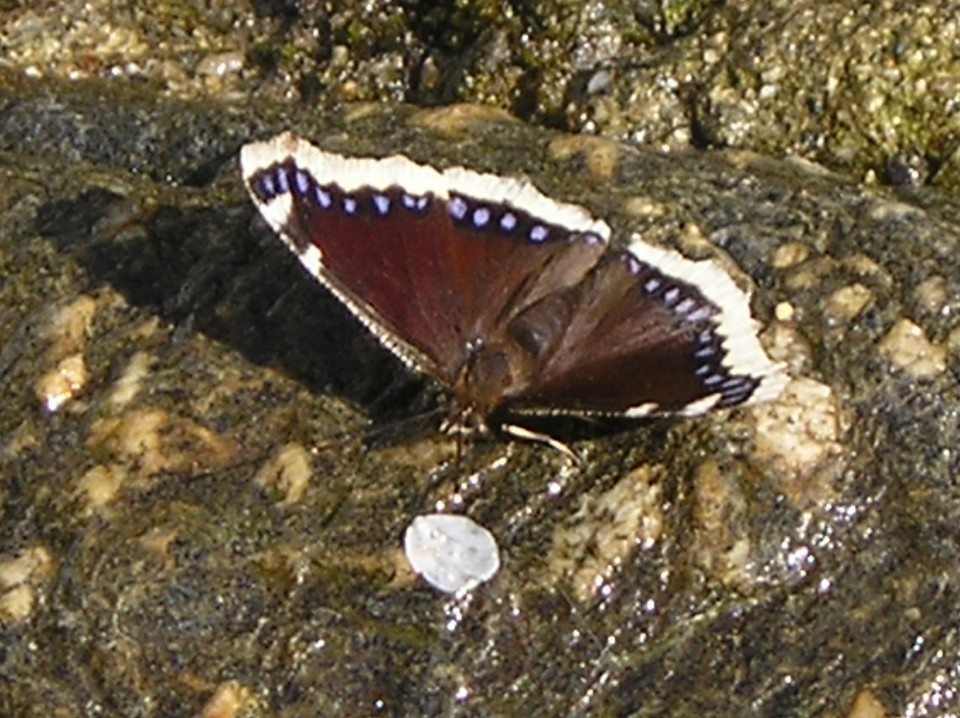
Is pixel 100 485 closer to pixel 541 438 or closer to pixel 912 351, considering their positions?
pixel 541 438

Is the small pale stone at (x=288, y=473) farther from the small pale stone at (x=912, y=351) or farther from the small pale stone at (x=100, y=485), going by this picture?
the small pale stone at (x=912, y=351)

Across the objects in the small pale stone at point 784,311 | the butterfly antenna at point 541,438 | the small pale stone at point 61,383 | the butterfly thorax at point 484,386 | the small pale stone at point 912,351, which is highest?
the small pale stone at point 912,351

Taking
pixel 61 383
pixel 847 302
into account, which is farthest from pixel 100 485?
pixel 847 302

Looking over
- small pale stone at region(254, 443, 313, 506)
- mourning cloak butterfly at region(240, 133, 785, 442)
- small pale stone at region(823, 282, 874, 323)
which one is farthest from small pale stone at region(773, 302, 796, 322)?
small pale stone at region(254, 443, 313, 506)

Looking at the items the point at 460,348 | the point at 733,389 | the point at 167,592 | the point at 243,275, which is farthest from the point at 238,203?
the point at 733,389

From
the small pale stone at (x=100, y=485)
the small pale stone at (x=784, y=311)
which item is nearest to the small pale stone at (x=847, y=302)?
the small pale stone at (x=784, y=311)

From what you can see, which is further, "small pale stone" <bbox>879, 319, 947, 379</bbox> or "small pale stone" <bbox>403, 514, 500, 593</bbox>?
"small pale stone" <bbox>879, 319, 947, 379</bbox>

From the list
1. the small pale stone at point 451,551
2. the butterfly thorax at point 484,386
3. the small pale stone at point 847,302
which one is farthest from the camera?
the small pale stone at point 847,302

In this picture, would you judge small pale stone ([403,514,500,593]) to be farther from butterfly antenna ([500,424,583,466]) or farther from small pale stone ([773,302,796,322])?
small pale stone ([773,302,796,322])

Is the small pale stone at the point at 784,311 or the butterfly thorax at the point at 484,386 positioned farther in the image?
the small pale stone at the point at 784,311
